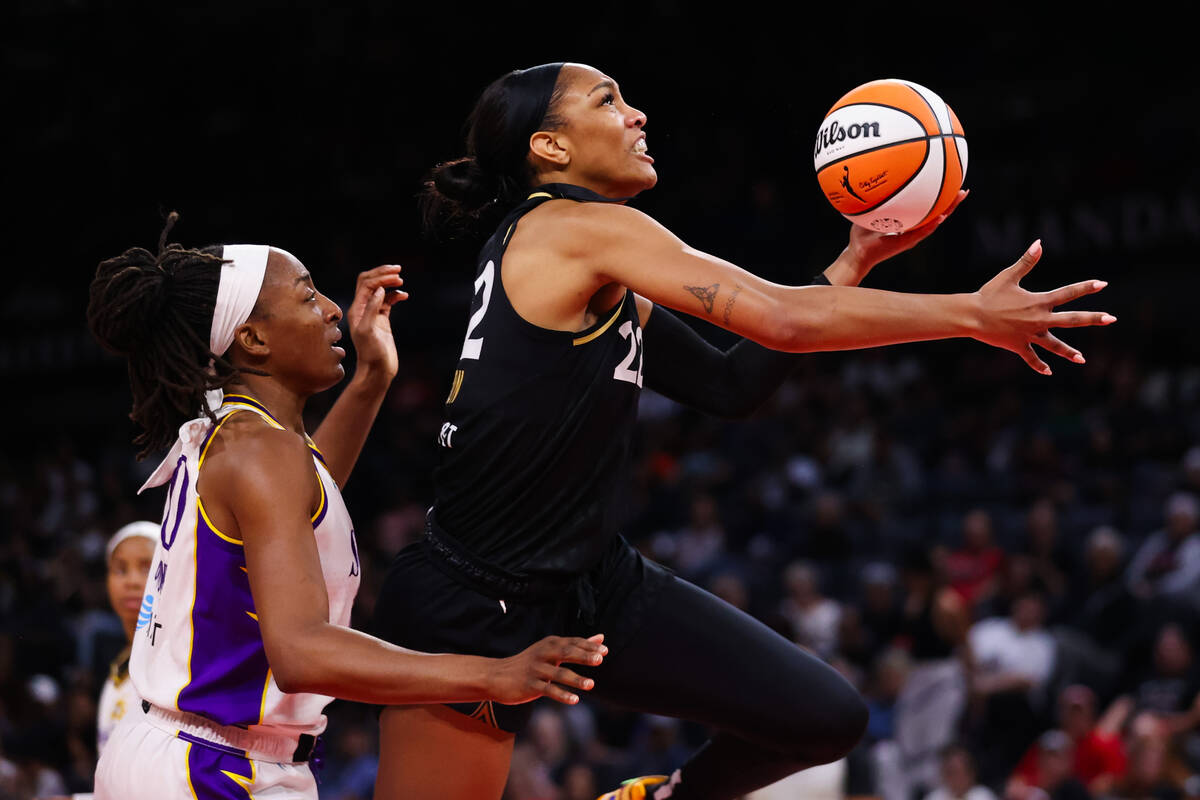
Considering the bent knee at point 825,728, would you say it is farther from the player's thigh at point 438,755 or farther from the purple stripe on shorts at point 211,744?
the purple stripe on shorts at point 211,744

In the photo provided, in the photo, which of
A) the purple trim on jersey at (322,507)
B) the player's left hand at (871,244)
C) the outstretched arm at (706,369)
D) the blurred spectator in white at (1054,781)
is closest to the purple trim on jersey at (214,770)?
the purple trim on jersey at (322,507)

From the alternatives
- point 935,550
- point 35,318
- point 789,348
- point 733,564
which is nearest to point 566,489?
point 789,348

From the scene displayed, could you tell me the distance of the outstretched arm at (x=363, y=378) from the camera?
361 centimetres

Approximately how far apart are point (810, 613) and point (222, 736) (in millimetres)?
6592

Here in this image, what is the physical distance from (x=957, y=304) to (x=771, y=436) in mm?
9318

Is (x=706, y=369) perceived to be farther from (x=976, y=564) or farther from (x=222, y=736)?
(x=976, y=564)

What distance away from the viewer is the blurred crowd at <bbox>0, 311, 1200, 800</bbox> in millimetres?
7816

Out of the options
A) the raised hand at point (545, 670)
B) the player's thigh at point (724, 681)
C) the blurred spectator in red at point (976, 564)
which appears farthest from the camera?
the blurred spectator in red at point (976, 564)

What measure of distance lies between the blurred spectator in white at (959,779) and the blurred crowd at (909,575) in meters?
0.02

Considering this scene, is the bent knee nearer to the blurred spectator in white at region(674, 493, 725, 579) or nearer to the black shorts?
the black shorts

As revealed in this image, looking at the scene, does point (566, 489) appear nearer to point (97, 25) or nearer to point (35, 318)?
point (97, 25)

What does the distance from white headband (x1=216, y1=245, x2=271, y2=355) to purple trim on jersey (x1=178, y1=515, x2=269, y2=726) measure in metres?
0.41

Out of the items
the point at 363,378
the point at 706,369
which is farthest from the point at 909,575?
the point at 363,378

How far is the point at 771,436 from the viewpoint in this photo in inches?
473
